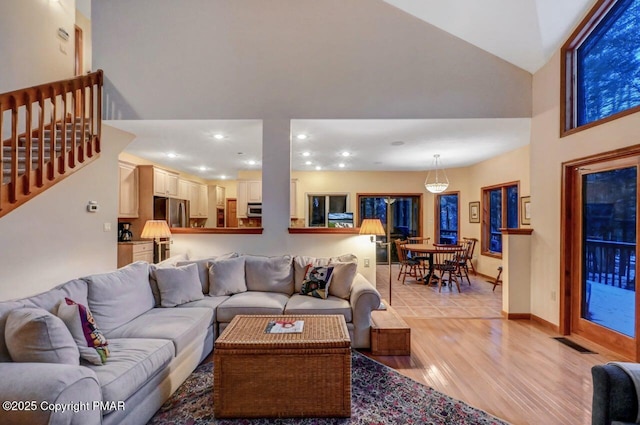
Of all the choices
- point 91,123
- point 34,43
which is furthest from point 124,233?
point 34,43

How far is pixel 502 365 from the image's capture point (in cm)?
271

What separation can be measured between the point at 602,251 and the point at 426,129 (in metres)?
2.54

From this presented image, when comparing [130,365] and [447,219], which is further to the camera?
[447,219]

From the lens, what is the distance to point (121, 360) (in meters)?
1.83

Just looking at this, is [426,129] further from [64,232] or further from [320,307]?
[64,232]

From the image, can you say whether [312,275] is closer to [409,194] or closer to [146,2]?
[146,2]

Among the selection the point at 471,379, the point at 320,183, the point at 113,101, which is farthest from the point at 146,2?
the point at 471,379

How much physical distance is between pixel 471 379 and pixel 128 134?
5.38 meters

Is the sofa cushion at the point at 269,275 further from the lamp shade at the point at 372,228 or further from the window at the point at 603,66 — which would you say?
the window at the point at 603,66

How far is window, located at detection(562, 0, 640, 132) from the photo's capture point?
2.84 metres

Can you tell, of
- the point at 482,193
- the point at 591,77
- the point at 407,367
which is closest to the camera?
the point at 407,367

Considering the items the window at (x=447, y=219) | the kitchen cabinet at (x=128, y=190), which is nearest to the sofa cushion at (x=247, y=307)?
the kitchen cabinet at (x=128, y=190)

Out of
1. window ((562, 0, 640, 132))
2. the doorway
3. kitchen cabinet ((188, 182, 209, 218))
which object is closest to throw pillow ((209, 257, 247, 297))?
the doorway

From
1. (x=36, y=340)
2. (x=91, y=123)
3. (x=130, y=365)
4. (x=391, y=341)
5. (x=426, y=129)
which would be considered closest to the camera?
(x=36, y=340)
